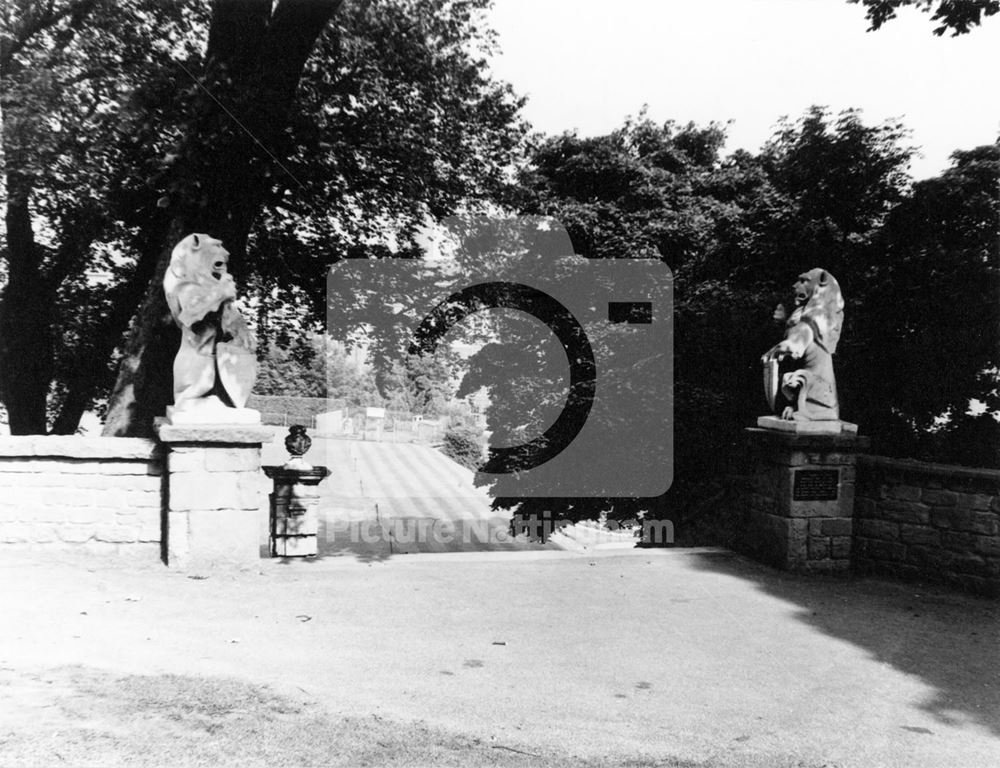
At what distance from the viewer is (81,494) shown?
258 inches

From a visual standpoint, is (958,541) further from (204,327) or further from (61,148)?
(61,148)

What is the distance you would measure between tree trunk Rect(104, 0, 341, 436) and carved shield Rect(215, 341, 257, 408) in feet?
10.7

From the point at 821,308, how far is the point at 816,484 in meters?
1.56

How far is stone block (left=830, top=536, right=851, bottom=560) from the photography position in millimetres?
7023

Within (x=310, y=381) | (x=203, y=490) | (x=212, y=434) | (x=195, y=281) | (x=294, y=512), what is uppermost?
(x=195, y=281)

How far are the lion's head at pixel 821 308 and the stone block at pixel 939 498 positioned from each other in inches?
56.4

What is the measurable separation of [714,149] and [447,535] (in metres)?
11.2

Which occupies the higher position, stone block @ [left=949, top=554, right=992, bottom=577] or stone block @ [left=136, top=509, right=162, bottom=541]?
stone block @ [left=136, top=509, right=162, bottom=541]

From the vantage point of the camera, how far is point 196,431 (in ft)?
21.1

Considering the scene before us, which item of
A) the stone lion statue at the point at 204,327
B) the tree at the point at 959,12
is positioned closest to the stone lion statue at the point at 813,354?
the tree at the point at 959,12

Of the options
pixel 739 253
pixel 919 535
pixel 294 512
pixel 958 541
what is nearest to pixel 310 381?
pixel 739 253

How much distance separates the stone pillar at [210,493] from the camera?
645 cm

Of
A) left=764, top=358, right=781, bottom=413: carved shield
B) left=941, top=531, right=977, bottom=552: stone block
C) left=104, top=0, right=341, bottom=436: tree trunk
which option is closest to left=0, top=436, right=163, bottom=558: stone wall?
left=104, top=0, right=341, bottom=436: tree trunk

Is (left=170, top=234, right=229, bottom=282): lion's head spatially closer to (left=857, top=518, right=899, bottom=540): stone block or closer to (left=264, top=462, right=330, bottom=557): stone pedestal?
(left=264, top=462, right=330, bottom=557): stone pedestal
